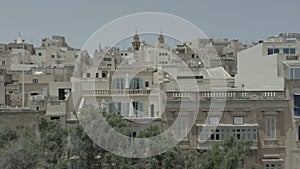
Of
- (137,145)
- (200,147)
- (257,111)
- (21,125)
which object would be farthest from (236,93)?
(21,125)

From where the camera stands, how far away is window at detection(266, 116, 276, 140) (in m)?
25.0

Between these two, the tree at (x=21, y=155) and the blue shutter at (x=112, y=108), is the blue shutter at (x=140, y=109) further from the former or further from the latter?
the tree at (x=21, y=155)

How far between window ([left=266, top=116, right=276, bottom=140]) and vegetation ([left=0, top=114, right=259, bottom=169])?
6.95ft

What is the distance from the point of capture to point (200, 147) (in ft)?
80.4

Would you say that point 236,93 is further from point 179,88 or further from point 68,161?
point 68,161

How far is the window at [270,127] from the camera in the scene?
985 inches

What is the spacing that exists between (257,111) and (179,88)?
356cm

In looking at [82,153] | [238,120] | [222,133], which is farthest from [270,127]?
[82,153]

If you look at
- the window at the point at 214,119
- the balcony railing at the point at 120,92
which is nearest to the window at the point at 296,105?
the window at the point at 214,119

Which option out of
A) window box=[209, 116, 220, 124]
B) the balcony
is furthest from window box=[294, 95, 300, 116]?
window box=[209, 116, 220, 124]

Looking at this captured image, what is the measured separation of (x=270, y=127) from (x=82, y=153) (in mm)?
8322

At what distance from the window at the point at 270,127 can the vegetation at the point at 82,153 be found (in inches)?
83.4

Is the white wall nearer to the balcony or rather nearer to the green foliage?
the balcony

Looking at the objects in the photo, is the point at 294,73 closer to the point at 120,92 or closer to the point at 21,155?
the point at 120,92
